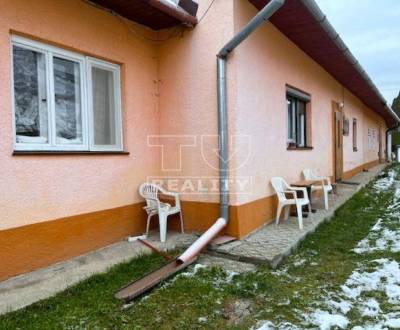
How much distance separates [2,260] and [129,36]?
3.65 meters

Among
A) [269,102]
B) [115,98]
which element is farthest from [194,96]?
[269,102]

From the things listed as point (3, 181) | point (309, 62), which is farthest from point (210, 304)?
point (309, 62)

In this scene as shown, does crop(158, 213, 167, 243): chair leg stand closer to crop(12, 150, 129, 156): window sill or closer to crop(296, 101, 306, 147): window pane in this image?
crop(12, 150, 129, 156): window sill

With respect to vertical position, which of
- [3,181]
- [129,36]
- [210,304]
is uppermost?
[129,36]

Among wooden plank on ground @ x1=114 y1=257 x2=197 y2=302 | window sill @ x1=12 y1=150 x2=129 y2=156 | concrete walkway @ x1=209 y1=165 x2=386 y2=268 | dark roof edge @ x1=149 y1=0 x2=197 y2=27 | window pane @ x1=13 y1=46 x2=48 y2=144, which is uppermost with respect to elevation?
dark roof edge @ x1=149 y1=0 x2=197 y2=27

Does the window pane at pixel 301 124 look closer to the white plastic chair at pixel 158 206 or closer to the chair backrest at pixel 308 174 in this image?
the chair backrest at pixel 308 174

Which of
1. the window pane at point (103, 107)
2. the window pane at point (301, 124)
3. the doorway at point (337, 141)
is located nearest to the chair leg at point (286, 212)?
the window pane at point (301, 124)

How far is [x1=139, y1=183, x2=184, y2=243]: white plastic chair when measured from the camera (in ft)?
16.8

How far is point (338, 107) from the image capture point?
11.6 m

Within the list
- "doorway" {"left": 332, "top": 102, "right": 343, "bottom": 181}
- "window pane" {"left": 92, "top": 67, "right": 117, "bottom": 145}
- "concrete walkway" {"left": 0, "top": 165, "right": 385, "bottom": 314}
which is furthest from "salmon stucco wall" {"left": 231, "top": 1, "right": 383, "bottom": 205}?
"window pane" {"left": 92, "top": 67, "right": 117, "bottom": 145}

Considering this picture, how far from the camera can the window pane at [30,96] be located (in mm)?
4004

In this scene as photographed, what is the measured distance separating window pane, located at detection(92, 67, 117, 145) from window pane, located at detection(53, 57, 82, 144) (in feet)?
0.98

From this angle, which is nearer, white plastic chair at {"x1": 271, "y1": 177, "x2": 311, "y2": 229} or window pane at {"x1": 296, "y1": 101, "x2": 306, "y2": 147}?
white plastic chair at {"x1": 271, "y1": 177, "x2": 311, "y2": 229}

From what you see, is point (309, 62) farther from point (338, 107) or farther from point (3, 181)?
point (3, 181)
